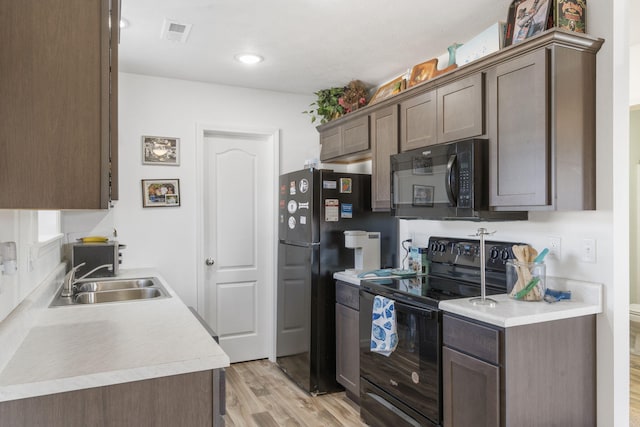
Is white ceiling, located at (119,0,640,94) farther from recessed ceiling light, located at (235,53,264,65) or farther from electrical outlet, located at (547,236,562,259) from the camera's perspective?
electrical outlet, located at (547,236,562,259)

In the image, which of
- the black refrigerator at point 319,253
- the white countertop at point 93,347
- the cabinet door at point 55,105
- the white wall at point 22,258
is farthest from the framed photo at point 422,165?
the white wall at point 22,258

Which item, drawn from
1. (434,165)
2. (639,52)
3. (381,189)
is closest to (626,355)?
(434,165)

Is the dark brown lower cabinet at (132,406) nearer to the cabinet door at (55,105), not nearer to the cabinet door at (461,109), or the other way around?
the cabinet door at (55,105)

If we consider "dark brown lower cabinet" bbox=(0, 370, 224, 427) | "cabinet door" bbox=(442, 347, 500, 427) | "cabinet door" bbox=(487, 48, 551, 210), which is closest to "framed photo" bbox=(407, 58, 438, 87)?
"cabinet door" bbox=(487, 48, 551, 210)

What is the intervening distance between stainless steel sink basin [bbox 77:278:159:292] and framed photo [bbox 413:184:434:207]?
5.56 ft

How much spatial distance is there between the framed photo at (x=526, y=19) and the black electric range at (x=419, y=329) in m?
1.08

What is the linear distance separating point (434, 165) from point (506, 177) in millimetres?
437

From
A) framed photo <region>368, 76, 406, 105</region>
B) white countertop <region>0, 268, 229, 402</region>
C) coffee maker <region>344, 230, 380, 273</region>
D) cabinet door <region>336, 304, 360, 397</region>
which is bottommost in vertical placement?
cabinet door <region>336, 304, 360, 397</region>

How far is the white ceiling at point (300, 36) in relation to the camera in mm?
2373

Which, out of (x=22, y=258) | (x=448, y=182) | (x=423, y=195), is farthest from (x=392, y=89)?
(x=22, y=258)

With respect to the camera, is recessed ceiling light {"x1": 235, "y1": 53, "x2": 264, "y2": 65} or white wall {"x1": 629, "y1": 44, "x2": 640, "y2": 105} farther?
white wall {"x1": 629, "y1": 44, "x2": 640, "y2": 105}

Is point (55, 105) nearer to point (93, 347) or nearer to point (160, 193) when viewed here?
point (93, 347)

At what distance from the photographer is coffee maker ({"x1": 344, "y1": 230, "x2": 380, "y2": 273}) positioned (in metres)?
3.19

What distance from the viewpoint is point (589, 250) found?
206 centimetres
